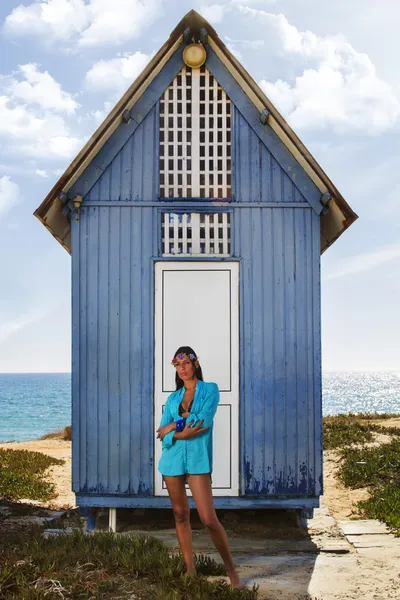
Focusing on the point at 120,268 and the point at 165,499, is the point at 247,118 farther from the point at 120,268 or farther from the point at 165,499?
the point at 165,499

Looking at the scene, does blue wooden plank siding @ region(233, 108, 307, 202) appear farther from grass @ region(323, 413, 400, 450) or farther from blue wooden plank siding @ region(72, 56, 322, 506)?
grass @ region(323, 413, 400, 450)

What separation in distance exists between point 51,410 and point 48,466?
235ft

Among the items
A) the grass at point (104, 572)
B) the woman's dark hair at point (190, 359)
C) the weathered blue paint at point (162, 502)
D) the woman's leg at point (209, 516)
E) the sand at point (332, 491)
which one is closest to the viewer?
A: the grass at point (104, 572)

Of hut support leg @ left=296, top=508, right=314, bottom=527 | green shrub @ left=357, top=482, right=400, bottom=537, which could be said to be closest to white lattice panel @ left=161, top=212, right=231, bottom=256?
hut support leg @ left=296, top=508, right=314, bottom=527

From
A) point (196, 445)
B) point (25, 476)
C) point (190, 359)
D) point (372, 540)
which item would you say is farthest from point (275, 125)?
point (25, 476)

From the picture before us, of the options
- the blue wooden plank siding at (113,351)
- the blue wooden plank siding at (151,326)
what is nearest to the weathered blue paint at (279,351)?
the blue wooden plank siding at (151,326)

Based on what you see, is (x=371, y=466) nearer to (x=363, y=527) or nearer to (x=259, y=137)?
(x=363, y=527)

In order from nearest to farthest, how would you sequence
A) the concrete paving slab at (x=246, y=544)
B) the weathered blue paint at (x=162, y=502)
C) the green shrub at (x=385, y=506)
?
the concrete paving slab at (x=246, y=544)
the weathered blue paint at (x=162, y=502)
the green shrub at (x=385, y=506)

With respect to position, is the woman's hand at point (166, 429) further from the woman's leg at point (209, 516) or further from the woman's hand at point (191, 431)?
the woman's leg at point (209, 516)

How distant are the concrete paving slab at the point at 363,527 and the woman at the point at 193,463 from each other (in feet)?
10.4

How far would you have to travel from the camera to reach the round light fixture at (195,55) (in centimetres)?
852

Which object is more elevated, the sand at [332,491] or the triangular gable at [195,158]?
the triangular gable at [195,158]

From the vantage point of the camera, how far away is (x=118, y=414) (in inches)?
326

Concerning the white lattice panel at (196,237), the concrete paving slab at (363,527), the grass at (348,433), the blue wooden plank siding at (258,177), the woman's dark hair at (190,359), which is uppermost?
the blue wooden plank siding at (258,177)
